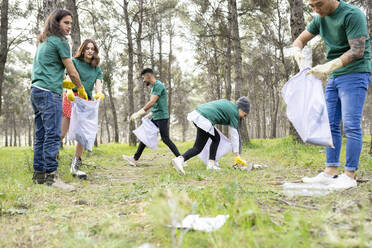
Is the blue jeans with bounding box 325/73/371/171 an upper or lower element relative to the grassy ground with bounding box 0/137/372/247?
upper

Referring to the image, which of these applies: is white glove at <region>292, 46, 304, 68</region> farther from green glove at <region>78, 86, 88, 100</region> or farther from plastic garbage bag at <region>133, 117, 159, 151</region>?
plastic garbage bag at <region>133, 117, 159, 151</region>

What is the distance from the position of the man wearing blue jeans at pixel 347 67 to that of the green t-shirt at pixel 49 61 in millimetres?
2905

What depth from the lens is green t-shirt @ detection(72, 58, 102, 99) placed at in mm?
4059

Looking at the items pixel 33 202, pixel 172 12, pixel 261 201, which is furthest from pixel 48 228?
pixel 172 12

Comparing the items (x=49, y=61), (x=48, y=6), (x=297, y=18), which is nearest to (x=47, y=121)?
(x=49, y=61)

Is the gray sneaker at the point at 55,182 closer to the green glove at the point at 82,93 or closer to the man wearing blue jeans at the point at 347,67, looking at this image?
the green glove at the point at 82,93

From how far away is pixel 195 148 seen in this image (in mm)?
4266

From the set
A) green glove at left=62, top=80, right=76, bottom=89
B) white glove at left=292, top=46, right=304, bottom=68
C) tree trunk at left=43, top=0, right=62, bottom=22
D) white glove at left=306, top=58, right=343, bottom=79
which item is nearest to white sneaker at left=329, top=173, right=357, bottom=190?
white glove at left=306, top=58, right=343, bottom=79

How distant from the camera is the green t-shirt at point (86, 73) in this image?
406cm

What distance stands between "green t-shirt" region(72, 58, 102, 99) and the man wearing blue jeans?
3235mm

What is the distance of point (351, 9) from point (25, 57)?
2675cm

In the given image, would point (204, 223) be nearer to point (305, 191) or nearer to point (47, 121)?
point (305, 191)

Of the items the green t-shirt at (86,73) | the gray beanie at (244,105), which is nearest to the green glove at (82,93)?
the green t-shirt at (86,73)

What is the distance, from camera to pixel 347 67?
2711mm
